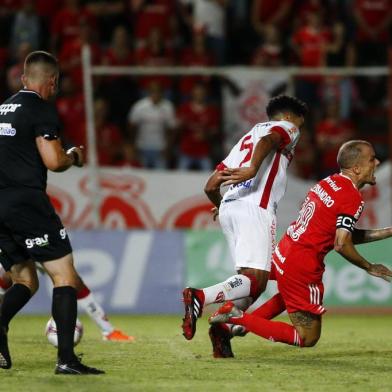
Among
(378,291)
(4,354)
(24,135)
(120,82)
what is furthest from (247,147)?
(120,82)

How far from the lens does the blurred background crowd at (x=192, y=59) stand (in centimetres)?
1519

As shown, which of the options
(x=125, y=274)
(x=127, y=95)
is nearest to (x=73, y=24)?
(x=127, y=95)

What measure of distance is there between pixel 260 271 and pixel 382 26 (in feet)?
32.2

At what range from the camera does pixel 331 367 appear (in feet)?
26.5

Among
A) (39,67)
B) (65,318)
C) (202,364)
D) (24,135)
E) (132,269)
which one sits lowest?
(132,269)

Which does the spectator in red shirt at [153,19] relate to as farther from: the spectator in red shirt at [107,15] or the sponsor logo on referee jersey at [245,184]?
the sponsor logo on referee jersey at [245,184]

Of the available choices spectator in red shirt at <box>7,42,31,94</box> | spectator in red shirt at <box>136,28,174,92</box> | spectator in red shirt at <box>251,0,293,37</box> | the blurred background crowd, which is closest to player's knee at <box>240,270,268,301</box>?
the blurred background crowd

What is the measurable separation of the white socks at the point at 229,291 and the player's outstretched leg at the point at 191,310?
0.34ft

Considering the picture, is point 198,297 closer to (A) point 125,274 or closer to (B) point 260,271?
(B) point 260,271

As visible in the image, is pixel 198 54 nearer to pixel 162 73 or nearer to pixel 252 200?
pixel 162 73

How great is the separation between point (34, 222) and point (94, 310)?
106 inches

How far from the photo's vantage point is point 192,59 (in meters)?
16.1

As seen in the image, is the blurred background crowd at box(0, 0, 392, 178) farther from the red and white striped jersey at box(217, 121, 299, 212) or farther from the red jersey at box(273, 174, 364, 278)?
the red jersey at box(273, 174, 364, 278)

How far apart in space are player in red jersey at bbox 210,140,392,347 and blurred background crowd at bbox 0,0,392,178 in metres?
6.63
